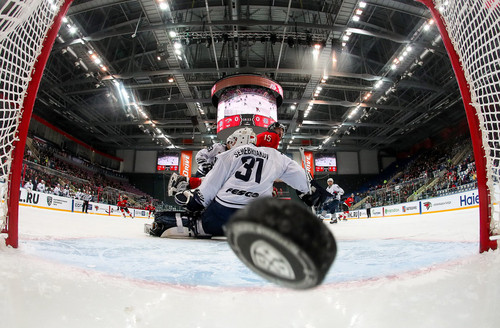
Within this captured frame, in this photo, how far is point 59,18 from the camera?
1.80 m

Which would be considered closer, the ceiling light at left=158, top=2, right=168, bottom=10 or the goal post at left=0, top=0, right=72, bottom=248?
the goal post at left=0, top=0, right=72, bottom=248

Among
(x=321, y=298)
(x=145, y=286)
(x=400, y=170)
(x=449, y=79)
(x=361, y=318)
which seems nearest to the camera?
(x=361, y=318)

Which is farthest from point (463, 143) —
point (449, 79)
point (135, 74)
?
point (135, 74)

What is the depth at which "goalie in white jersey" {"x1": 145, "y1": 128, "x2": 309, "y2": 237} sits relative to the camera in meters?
2.31

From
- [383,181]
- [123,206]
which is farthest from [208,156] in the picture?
[383,181]

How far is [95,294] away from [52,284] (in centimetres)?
20

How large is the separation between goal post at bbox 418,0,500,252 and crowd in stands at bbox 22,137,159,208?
11712 millimetres

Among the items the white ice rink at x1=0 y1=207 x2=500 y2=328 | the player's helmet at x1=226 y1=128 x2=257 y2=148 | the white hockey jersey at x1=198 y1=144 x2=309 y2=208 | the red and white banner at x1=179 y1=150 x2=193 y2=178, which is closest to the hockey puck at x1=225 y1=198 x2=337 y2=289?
the white ice rink at x1=0 y1=207 x2=500 y2=328

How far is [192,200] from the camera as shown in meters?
2.79

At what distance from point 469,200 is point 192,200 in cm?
906

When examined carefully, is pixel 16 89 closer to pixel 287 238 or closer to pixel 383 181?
pixel 287 238

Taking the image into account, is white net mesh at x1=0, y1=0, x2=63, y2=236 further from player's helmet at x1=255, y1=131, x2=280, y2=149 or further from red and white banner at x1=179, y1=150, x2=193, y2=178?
red and white banner at x1=179, y1=150, x2=193, y2=178

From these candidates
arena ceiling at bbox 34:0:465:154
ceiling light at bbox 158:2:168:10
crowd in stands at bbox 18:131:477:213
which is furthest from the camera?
crowd in stands at bbox 18:131:477:213

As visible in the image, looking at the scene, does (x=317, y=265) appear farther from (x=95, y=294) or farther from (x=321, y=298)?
(x=95, y=294)
